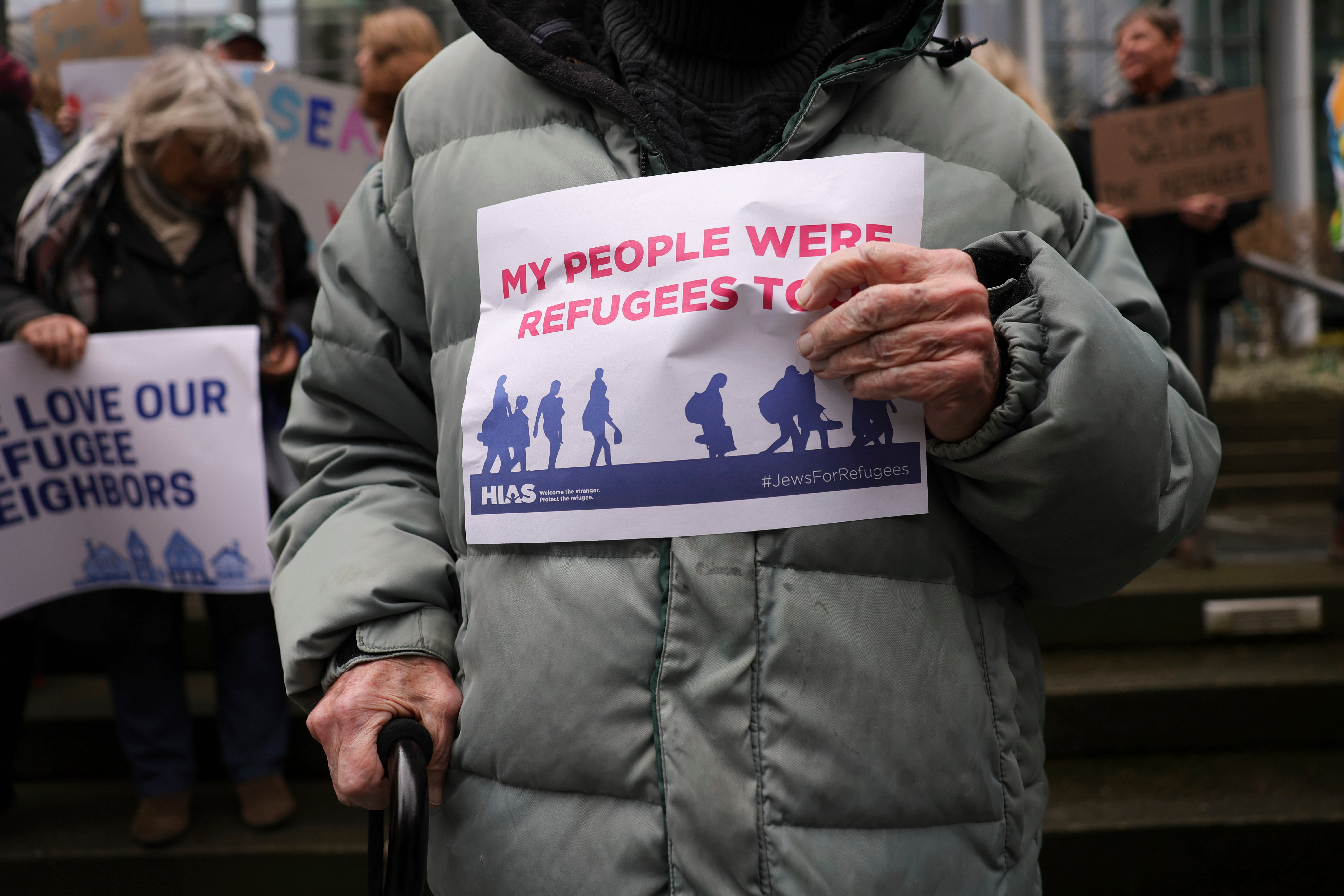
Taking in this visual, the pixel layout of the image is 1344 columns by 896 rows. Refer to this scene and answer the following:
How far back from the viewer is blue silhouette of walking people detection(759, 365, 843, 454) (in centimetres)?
93

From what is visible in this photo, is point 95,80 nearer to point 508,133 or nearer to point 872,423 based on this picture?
point 508,133

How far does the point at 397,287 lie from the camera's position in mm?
1134

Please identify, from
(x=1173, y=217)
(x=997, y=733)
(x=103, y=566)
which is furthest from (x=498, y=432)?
(x=1173, y=217)

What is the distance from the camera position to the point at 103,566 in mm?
2535

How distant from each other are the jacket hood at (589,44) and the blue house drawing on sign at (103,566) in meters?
1.95

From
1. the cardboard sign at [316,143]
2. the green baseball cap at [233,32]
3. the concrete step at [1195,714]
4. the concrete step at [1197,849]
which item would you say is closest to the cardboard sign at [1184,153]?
the concrete step at [1195,714]

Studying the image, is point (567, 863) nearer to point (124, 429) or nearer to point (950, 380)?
point (950, 380)

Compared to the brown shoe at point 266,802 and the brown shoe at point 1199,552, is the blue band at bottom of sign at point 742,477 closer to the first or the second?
the brown shoe at point 266,802

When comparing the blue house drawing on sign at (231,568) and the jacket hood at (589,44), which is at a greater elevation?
the jacket hood at (589,44)

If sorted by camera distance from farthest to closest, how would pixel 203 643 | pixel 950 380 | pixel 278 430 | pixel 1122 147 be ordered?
pixel 1122 147, pixel 203 643, pixel 278 430, pixel 950 380

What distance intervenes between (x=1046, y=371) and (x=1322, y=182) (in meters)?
20.1

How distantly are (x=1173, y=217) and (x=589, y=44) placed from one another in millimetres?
3715

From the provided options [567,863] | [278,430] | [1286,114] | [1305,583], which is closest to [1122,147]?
[1305,583]

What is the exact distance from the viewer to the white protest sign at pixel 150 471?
8.18ft
